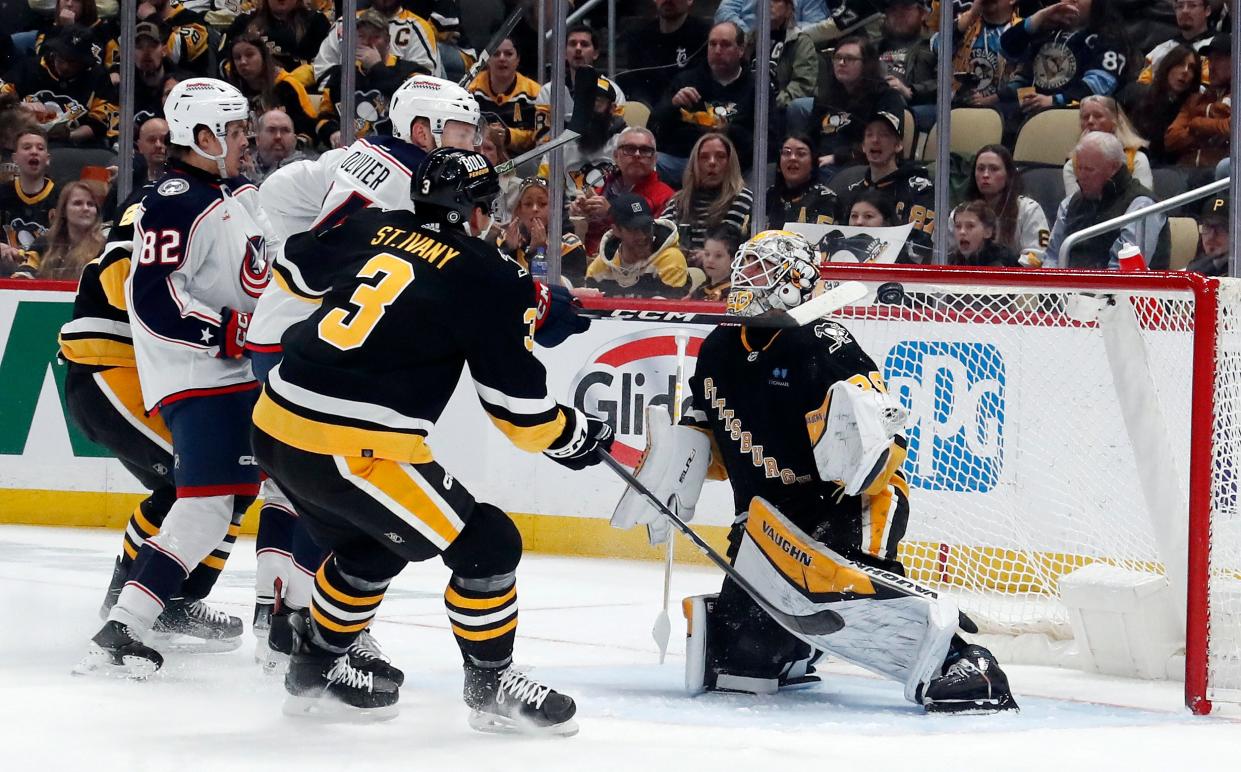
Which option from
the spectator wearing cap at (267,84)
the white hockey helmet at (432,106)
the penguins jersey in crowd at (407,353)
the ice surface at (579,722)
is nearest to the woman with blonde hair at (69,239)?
the spectator wearing cap at (267,84)

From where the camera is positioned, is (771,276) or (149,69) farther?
(149,69)

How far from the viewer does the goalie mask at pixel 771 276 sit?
146 inches

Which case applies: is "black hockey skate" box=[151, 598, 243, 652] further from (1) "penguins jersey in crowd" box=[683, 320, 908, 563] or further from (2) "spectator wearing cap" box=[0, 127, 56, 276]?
(2) "spectator wearing cap" box=[0, 127, 56, 276]

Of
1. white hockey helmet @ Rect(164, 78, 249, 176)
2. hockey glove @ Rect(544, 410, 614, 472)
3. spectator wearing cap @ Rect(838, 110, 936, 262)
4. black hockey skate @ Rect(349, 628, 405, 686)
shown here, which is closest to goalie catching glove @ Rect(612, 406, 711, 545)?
hockey glove @ Rect(544, 410, 614, 472)

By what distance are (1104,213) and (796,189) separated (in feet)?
3.79

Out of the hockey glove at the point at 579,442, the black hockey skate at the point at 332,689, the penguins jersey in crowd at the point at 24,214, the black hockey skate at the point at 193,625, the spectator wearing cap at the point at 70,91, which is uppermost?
the spectator wearing cap at the point at 70,91

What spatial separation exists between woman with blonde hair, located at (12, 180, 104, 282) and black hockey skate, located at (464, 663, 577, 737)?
4.33 m

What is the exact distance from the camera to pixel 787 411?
3623 millimetres

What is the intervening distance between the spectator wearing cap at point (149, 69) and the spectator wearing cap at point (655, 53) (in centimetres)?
202

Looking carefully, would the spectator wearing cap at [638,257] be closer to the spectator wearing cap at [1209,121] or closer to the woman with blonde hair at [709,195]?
the woman with blonde hair at [709,195]

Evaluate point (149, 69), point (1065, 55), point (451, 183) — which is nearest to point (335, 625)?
point (451, 183)

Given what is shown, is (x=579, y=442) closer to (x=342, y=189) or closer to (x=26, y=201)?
(x=342, y=189)

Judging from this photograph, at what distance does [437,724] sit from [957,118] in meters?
3.75

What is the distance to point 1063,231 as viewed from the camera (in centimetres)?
600
